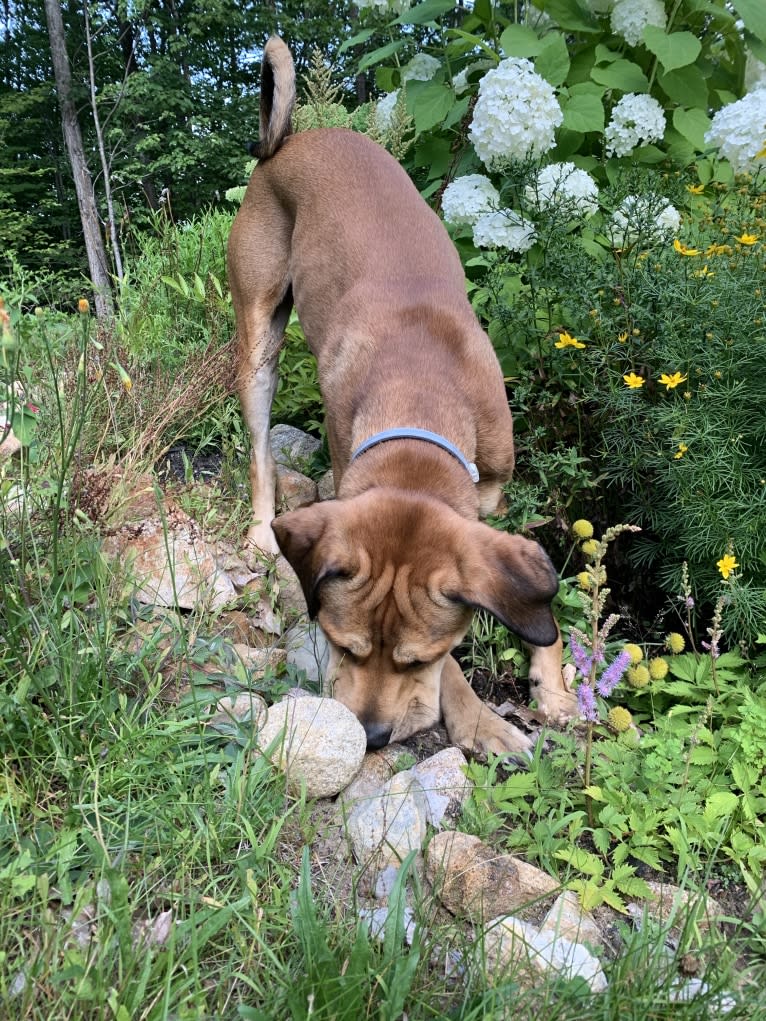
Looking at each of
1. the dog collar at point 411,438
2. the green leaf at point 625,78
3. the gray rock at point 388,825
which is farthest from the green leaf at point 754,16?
the gray rock at point 388,825

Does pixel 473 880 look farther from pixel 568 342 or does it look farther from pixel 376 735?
pixel 568 342

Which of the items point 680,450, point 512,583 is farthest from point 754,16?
point 512,583

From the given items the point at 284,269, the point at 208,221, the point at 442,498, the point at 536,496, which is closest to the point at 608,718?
the point at 442,498

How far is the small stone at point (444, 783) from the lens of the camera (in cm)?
227

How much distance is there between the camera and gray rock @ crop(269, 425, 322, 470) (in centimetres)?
485

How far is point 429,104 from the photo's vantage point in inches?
194

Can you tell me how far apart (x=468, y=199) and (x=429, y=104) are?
120cm

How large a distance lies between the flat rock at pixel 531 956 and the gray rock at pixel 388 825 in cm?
33

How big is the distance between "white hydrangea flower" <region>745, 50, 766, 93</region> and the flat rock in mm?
5171

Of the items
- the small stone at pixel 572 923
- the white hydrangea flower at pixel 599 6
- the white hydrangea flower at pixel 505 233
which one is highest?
the white hydrangea flower at pixel 599 6

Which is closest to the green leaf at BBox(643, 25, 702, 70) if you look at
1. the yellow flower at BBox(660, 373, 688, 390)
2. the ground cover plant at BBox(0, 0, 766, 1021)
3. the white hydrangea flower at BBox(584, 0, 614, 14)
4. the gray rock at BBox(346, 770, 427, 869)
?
the ground cover plant at BBox(0, 0, 766, 1021)

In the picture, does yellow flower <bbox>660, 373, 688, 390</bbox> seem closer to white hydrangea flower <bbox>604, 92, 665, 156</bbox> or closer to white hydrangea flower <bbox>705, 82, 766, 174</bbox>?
white hydrangea flower <bbox>705, 82, 766, 174</bbox>

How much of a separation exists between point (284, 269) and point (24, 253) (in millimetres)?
18288

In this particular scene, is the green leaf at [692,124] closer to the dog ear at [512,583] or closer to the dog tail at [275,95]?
the dog tail at [275,95]
